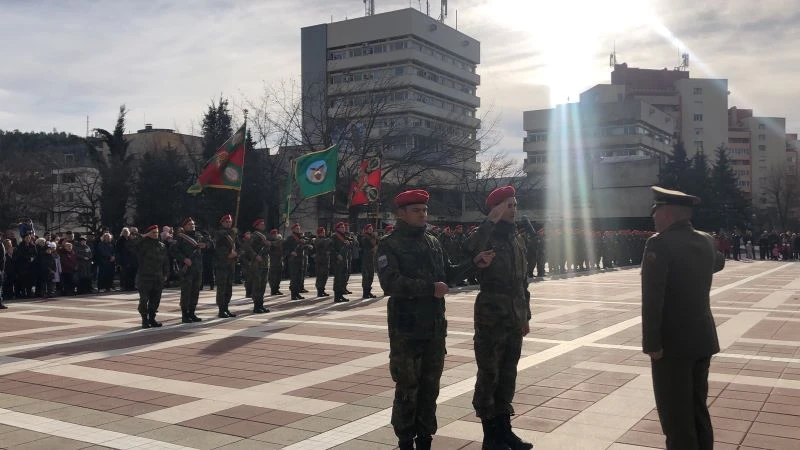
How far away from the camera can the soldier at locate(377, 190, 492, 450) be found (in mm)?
4863

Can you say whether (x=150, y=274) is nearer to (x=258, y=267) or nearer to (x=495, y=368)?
(x=258, y=267)

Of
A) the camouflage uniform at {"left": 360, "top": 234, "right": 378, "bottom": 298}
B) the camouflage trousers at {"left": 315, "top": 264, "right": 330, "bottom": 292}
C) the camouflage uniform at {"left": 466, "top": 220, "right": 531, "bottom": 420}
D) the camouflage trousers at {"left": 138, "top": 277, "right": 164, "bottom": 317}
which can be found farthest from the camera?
the camouflage trousers at {"left": 315, "top": 264, "right": 330, "bottom": 292}

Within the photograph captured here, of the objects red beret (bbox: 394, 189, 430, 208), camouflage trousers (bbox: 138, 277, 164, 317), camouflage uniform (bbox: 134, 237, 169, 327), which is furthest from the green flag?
red beret (bbox: 394, 189, 430, 208)

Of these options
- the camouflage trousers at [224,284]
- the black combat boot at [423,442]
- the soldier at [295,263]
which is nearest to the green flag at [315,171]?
the soldier at [295,263]

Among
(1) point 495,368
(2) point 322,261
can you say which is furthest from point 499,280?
(2) point 322,261

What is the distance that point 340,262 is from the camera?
1698 centimetres

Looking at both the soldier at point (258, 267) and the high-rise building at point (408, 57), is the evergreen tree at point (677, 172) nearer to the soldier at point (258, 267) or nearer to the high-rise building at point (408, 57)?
the high-rise building at point (408, 57)

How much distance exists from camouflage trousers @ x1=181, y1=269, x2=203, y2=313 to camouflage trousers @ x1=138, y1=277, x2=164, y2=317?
0.48m

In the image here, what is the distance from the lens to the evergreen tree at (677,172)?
2461 inches

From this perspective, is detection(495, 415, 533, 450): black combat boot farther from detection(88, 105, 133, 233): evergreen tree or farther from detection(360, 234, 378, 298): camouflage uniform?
detection(88, 105, 133, 233): evergreen tree

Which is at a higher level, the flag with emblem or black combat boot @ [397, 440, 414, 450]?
the flag with emblem

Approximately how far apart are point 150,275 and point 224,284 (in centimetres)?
144

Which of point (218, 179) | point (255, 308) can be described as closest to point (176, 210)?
point (218, 179)

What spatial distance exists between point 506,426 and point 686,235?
1.86 m
